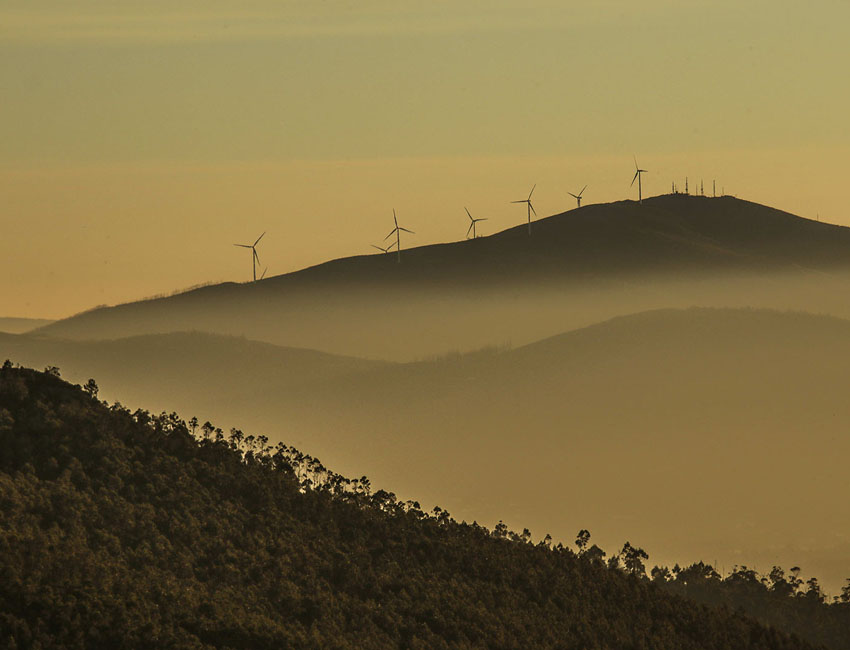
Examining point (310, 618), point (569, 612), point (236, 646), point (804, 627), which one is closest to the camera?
point (236, 646)

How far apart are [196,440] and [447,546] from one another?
24397 mm

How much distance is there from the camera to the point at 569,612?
120 m

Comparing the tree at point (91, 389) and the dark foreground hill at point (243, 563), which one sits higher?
the tree at point (91, 389)

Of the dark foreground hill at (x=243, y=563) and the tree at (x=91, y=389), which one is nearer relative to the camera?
the dark foreground hill at (x=243, y=563)

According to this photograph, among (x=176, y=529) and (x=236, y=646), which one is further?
(x=176, y=529)

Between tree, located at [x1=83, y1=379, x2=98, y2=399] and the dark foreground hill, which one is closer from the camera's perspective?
the dark foreground hill

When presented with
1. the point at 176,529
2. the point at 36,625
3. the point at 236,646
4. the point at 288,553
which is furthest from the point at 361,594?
the point at 36,625

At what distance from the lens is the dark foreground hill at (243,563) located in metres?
88.1

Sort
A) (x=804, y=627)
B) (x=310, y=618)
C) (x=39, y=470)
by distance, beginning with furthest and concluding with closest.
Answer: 1. (x=804, y=627)
2. (x=39, y=470)
3. (x=310, y=618)

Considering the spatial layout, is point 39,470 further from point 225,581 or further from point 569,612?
point 569,612

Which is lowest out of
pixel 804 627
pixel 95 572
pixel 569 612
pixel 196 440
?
pixel 804 627

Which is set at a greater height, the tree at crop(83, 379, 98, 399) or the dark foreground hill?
the tree at crop(83, 379, 98, 399)

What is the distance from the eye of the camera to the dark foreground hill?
88062mm

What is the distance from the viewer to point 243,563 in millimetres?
106688
